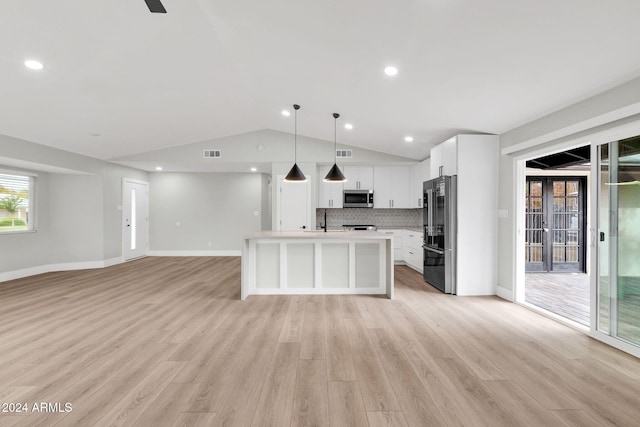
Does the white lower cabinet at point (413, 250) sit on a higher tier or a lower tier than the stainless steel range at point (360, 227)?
lower

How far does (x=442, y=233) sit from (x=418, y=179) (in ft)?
8.06

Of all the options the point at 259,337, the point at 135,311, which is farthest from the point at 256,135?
the point at 259,337

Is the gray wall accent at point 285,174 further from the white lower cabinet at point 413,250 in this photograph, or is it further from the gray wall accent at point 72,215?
the gray wall accent at point 72,215

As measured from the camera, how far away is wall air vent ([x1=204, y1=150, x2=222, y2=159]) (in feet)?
23.4

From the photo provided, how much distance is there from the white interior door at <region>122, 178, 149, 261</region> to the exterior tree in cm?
192

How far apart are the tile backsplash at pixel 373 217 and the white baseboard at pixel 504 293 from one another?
322 cm

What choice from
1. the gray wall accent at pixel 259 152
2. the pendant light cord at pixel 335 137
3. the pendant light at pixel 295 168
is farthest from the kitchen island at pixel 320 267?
the gray wall accent at pixel 259 152

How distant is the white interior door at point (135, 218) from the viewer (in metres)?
7.94

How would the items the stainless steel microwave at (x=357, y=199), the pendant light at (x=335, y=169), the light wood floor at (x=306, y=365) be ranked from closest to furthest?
the light wood floor at (x=306, y=365), the pendant light at (x=335, y=169), the stainless steel microwave at (x=357, y=199)

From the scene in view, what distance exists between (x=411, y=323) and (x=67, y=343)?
344 centimetres

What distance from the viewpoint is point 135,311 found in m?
4.05

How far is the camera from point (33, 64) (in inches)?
135

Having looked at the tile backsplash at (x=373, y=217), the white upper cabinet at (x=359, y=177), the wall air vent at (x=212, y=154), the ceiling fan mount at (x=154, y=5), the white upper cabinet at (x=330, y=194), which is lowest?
the tile backsplash at (x=373, y=217)

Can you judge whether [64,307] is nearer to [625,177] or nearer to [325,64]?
[325,64]
